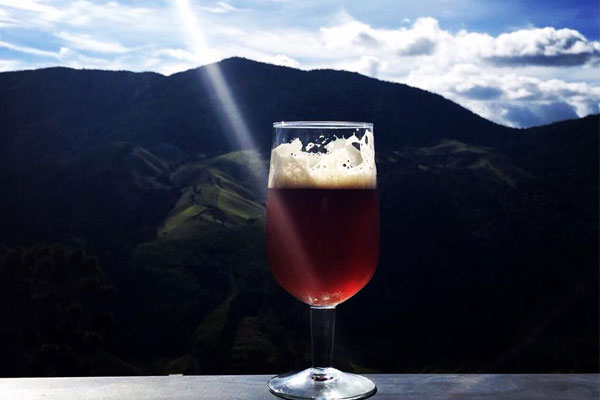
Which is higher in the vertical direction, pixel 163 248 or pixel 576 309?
pixel 163 248

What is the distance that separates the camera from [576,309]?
90.7ft

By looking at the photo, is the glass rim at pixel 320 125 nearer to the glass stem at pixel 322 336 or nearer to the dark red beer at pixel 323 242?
the dark red beer at pixel 323 242

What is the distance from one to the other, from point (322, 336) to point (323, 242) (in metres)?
0.20

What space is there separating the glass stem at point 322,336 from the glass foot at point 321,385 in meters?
0.01

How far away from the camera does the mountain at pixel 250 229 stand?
2145cm

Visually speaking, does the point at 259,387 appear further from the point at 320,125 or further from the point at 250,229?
the point at 250,229

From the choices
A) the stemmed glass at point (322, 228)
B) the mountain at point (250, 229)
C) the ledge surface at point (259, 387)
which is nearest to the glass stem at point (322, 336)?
the stemmed glass at point (322, 228)

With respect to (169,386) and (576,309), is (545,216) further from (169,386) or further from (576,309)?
(169,386)

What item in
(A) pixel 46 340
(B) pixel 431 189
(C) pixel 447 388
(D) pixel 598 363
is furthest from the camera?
(B) pixel 431 189

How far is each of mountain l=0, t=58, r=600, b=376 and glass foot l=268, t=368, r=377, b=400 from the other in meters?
16.7

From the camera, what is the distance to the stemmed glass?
1.33m

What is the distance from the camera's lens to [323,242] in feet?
4.37

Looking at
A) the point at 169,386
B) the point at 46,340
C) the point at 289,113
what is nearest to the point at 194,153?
the point at 289,113

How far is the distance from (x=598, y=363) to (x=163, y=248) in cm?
1601
